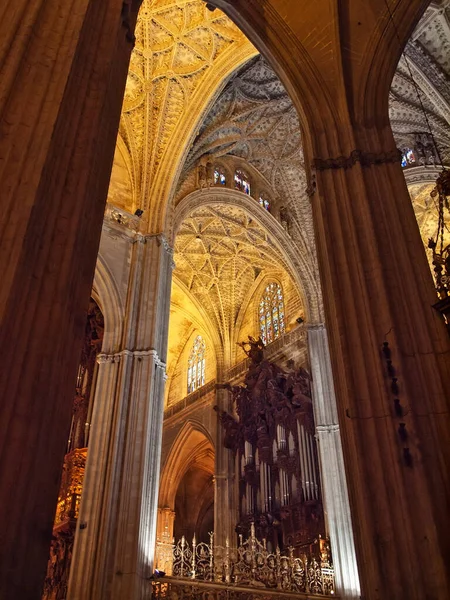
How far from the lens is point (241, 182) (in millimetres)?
17328

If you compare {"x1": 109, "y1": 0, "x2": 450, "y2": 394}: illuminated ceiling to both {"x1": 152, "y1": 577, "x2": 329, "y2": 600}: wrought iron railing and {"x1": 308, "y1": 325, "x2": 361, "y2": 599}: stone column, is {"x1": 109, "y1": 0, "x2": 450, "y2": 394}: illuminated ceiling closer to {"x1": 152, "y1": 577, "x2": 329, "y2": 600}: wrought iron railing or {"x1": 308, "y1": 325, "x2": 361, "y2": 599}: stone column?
{"x1": 308, "y1": 325, "x2": 361, "y2": 599}: stone column

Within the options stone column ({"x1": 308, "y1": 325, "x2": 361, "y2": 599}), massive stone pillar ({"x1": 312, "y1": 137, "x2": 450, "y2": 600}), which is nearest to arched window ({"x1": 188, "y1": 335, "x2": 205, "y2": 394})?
stone column ({"x1": 308, "y1": 325, "x2": 361, "y2": 599})

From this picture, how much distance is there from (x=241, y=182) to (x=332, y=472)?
31.1 feet

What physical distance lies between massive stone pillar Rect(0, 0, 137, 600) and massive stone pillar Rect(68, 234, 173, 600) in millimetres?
6852

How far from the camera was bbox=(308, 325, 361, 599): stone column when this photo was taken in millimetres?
11836

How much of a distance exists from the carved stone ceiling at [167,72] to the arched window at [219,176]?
110 inches

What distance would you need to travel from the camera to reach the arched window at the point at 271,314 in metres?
19.6

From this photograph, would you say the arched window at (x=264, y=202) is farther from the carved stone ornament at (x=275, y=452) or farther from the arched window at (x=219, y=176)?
the carved stone ornament at (x=275, y=452)

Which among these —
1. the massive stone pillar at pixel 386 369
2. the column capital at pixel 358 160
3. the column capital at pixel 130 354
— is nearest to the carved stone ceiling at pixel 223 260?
the column capital at pixel 130 354

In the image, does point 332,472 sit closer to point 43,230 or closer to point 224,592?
point 224,592

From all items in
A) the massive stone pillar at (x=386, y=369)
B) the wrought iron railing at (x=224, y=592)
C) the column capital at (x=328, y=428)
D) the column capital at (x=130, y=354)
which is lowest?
the wrought iron railing at (x=224, y=592)

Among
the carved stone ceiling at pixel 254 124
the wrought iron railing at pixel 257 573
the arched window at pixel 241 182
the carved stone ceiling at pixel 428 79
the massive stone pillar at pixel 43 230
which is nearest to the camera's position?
the massive stone pillar at pixel 43 230

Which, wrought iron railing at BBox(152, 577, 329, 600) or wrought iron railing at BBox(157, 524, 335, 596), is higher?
wrought iron railing at BBox(157, 524, 335, 596)

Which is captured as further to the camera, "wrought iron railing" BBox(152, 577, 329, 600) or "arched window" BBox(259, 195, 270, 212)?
"arched window" BBox(259, 195, 270, 212)
